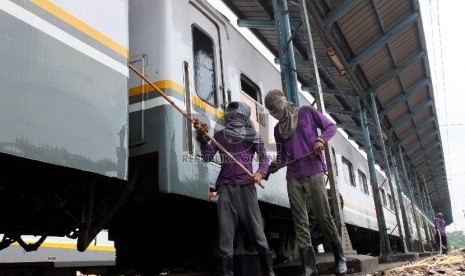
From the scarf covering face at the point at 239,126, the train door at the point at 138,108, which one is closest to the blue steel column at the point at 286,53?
the scarf covering face at the point at 239,126

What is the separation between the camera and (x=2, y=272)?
19.4 feet

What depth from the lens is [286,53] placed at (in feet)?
20.7

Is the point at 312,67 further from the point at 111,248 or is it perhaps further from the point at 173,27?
the point at 111,248

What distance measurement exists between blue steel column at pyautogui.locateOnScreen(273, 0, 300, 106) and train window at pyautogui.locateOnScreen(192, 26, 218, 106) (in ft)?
5.90

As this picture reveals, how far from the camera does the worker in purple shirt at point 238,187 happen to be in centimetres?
343

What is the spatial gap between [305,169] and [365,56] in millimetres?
6856

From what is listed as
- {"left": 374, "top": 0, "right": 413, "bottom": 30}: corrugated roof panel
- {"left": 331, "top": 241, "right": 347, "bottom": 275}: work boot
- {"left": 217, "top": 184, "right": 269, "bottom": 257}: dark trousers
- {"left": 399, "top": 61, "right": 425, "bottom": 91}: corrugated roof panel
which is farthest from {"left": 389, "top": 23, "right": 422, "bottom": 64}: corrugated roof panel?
{"left": 217, "top": 184, "right": 269, "bottom": 257}: dark trousers

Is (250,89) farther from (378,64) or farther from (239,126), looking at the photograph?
(378,64)

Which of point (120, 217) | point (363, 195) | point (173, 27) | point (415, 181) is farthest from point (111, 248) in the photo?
point (415, 181)

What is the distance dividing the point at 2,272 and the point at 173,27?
4437 millimetres

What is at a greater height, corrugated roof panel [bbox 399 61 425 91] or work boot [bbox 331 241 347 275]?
corrugated roof panel [bbox 399 61 425 91]

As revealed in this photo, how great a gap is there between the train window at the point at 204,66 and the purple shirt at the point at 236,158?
68cm

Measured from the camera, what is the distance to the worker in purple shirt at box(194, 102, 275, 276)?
343cm

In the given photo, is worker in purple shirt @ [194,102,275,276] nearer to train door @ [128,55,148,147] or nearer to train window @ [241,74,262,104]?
train door @ [128,55,148,147]
